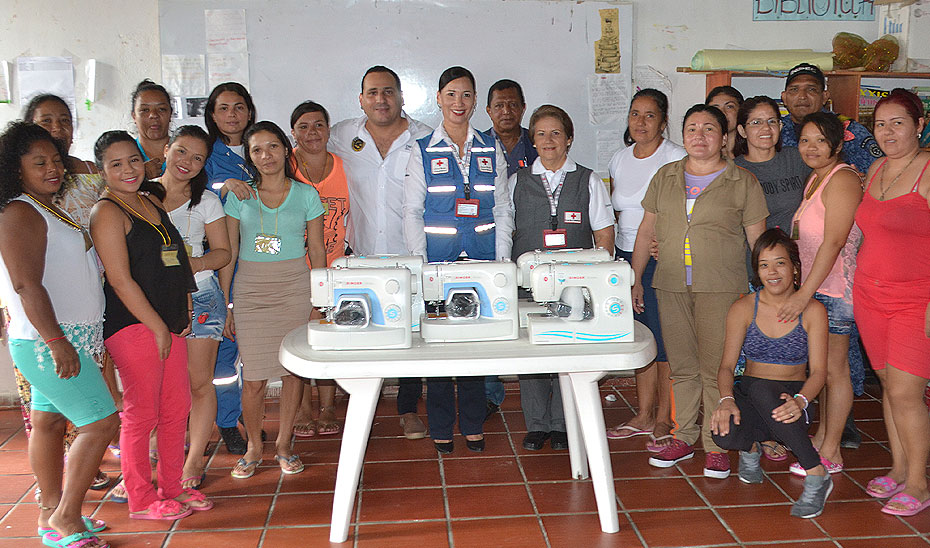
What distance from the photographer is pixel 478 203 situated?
340cm

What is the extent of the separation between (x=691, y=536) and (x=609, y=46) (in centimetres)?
292

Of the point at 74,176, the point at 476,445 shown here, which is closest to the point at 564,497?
the point at 476,445

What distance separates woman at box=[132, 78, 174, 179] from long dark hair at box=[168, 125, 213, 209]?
1.21ft

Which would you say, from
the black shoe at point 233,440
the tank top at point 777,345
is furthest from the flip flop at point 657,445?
the black shoe at point 233,440

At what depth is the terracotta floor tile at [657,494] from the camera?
117 inches

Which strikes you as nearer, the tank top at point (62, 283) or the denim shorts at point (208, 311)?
the tank top at point (62, 283)

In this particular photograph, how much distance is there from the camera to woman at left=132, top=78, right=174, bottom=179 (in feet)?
11.1

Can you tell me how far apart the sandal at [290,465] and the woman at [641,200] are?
4.77ft

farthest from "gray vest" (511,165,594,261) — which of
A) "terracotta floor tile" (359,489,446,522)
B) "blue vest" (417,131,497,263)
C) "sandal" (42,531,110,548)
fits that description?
"sandal" (42,531,110,548)

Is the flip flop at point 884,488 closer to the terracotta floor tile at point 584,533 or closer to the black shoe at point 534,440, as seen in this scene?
the terracotta floor tile at point 584,533

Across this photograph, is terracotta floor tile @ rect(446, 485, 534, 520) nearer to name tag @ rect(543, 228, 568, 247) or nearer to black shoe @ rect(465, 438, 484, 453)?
black shoe @ rect(465, 438, 484, 453)

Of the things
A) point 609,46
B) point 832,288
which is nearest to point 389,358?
point 832,288

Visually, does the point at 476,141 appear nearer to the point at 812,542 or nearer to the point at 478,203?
the point at 478,203

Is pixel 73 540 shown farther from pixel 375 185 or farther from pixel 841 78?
pixel 841 78
